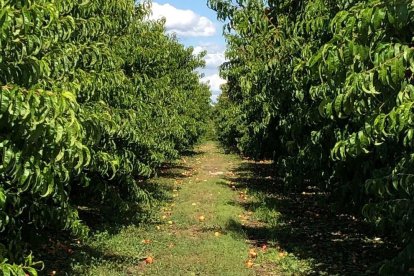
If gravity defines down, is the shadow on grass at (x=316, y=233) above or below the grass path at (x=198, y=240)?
above

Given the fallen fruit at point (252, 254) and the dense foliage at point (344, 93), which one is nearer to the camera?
the dense foliage at point (344, 93)

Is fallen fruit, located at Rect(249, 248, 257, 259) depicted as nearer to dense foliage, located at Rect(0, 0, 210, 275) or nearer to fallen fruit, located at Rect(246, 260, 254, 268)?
fallen fruit, located at Rect(246, 260, 254, 268)

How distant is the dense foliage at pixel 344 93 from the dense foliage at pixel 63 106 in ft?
6.14

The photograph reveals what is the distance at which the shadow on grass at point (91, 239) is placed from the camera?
757 centimetres

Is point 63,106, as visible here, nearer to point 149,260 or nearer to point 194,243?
point 149,260

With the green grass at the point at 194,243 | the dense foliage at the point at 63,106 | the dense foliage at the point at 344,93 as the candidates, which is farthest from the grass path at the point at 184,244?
the dense foliage at the point at 344,93

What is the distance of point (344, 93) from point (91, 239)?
668 centimetres

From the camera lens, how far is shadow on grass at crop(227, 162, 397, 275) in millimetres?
7746

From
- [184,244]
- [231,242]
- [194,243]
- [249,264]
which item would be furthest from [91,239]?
[249,264]

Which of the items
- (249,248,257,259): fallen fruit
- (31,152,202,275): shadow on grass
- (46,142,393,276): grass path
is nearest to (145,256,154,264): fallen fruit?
(46,142,393,276): grass path

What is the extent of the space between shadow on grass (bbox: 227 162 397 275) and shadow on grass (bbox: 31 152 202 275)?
2243mm

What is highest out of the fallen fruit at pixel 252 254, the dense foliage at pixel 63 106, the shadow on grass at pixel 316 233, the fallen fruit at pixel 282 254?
the dense foliage at pixel 63 106

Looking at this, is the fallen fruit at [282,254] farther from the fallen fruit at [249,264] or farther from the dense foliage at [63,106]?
the dense foliage at [63,106]

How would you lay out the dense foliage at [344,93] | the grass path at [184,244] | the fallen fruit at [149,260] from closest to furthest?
1. the dense foliage at [344,93]
2. the grass path at [184,244]
3. the fallen fruit at [149,260]
